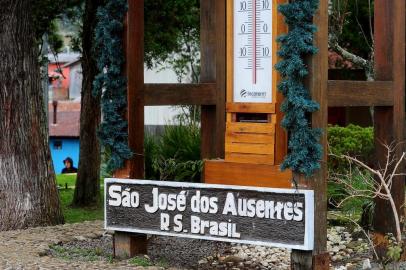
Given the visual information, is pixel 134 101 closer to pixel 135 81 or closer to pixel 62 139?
pixel 135 81

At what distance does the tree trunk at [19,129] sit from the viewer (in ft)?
35.2

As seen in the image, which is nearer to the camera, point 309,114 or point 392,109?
point 309,114

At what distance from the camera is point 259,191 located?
754 centimetres

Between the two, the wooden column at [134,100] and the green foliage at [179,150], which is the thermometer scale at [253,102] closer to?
the wooden column at [134,100]

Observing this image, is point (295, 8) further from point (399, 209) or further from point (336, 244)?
point (336, 244)

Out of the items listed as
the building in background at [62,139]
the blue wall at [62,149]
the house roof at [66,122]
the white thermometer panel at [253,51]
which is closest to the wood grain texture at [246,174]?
the white thermometer panel at [253,51]

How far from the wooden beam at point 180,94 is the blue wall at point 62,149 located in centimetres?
3521

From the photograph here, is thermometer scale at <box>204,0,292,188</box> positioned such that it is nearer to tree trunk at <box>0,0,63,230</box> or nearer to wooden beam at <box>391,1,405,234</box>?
wooden beam at <box>391,1,405,234</box>

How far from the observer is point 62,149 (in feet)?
154

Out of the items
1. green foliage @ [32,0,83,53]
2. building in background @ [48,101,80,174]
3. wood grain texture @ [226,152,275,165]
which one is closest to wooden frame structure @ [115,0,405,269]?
wood grain texture @ [226,152,275,165]

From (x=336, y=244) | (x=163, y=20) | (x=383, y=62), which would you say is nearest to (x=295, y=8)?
(x=383, y=62)

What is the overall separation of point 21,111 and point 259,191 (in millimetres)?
4430

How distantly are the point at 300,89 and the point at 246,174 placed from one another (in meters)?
1.67

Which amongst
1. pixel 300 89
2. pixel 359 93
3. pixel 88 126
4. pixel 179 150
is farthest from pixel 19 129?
pixel 300 89
